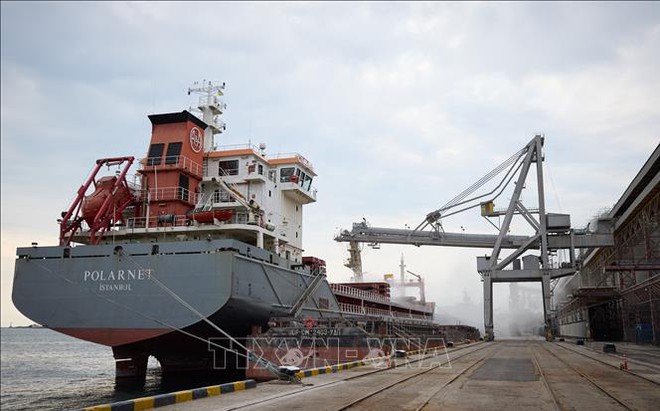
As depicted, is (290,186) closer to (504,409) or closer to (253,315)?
(253,315)

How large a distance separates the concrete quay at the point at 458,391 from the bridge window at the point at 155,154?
13954mm

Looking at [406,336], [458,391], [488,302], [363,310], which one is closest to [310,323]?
[406,336]

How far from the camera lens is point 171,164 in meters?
25.4

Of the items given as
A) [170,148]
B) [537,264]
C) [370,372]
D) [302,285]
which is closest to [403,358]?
[370,372]

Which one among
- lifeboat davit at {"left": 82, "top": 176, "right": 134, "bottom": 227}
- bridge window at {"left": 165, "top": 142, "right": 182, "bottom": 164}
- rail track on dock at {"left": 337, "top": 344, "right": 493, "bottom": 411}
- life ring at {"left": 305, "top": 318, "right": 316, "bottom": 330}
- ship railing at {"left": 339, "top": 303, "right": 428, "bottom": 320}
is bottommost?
rail track on dock at {"left": 337, "top": 344, "right": 493, "bottom": 411}

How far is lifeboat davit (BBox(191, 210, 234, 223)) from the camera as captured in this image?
77.3ft

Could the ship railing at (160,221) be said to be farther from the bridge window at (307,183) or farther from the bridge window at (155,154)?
the bridge window at (307,183)

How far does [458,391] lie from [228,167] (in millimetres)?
19312

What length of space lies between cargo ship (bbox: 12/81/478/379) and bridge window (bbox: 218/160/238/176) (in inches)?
2.3

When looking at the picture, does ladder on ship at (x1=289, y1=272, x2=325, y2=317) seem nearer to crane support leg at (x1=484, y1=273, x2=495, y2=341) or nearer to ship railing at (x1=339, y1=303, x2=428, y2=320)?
ship railing at (x1=339, y1=303, x2=428, y2=320)

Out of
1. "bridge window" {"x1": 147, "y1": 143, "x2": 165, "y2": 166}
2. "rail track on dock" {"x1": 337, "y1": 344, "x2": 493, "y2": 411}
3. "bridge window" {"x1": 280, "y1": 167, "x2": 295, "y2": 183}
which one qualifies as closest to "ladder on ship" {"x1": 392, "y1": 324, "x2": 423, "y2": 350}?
"rail track on dock" {"x1": 337, "y1": 344, "x2": 493, "y2": 411}

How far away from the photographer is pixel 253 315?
23.2 meters

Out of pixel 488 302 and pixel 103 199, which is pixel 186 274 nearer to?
pixel 103 199

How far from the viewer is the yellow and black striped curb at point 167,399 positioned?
9219 millimetres
